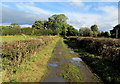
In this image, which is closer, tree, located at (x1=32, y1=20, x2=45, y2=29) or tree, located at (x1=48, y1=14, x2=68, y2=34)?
tree, located at (x1=48, y1=14, x2=68, y2=34)

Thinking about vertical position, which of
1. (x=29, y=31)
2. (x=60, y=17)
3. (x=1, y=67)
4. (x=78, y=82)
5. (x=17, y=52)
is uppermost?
(x=60, y=17)

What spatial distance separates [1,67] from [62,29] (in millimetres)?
73530

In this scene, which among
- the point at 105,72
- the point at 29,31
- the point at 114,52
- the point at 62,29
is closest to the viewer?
the point at 105,72

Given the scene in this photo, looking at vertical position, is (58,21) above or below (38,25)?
above

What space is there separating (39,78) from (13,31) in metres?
44.5

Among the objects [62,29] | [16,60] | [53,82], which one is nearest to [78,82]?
[53,82]

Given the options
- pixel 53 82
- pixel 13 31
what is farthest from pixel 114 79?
pixel 13 31

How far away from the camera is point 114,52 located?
7.21 metres

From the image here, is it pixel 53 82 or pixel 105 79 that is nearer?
pixel 53 82

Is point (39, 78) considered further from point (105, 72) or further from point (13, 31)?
point (13, 31)

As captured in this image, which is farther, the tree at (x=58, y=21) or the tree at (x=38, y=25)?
the tree at (x=38, y=25)

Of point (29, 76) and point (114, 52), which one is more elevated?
point (114, 52)

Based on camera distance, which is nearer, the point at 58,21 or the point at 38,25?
the point at 58,21

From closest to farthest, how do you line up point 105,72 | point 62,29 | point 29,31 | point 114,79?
point 114,79, point 105,72, point 29,31, point 62,29
